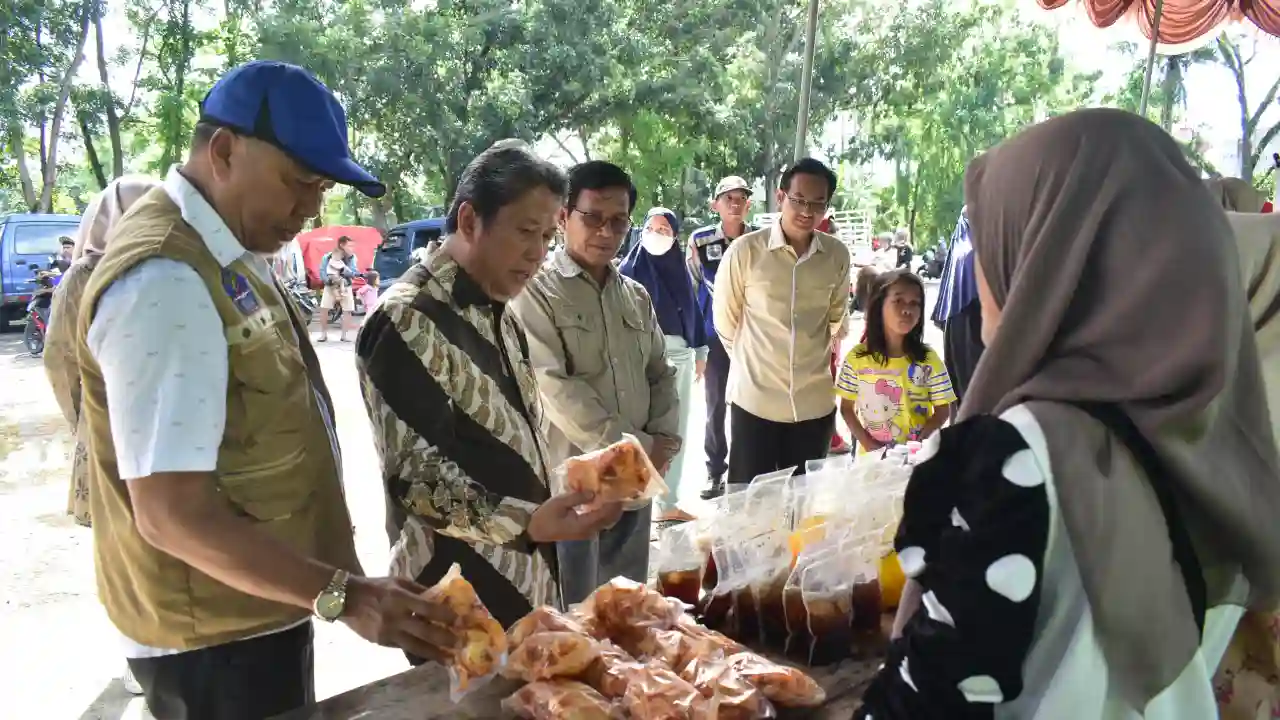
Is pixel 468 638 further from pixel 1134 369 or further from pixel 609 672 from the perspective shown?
pixel 1134 369

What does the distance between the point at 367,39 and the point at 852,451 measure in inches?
513

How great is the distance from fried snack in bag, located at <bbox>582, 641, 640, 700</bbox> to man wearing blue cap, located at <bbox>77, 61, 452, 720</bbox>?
22cm

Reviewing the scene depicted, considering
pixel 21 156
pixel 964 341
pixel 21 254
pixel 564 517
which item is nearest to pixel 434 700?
pixel 564 517

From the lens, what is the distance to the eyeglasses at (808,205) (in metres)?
3.60

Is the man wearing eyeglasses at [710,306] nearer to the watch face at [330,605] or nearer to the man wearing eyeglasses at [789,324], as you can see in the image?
the man wearing eyeglasses at [789,324]

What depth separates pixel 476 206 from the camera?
68.9 inches

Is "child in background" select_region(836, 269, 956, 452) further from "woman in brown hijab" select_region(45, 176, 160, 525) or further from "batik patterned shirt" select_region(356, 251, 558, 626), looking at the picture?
"woman in brown hijab" select_region(45, 176, 160, 525)

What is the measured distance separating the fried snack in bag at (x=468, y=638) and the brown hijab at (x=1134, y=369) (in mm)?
729

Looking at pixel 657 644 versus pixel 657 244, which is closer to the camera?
pixel 657 644

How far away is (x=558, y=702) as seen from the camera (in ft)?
3.95

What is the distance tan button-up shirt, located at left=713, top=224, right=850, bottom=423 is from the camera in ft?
12.2

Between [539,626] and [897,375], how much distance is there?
104 inches

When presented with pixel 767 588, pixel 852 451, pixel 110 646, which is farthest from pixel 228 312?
pixel 852 451

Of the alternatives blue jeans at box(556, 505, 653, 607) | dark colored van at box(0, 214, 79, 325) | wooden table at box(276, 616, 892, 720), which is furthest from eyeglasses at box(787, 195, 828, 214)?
dark colored van at box(0, 214, 79, 325)
